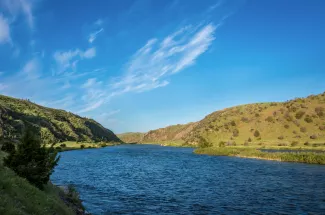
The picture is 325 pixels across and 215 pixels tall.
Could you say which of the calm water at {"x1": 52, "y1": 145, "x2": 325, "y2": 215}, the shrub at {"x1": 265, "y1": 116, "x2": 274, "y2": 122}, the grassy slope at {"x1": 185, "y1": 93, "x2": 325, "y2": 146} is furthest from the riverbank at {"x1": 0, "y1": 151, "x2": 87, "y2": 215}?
the shrub at {"x1": 265, "y1": 116, "x2": 274, "y2": 122}

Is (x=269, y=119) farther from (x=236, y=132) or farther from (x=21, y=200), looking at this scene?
(x=21, y=200)

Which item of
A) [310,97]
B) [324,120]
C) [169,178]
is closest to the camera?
[169,178]

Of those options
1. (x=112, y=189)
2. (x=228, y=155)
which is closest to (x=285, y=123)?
(x=228, y=155)

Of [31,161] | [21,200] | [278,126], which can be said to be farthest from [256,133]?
[21,200]

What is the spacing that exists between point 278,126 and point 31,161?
13986 centimetres

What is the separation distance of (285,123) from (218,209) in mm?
125043

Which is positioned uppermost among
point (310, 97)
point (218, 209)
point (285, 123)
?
point (310, 97)

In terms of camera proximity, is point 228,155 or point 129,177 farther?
point 228,155

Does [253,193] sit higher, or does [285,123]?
[285,123]

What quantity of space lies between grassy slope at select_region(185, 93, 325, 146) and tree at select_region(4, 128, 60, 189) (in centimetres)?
10750

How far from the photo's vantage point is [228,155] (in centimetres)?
10519

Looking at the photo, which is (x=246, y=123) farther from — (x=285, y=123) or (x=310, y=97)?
(x=310, y=97)

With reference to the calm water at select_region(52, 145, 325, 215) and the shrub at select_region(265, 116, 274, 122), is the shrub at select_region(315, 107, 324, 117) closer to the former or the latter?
the shrub at select_region(265, 116, 274, 122)

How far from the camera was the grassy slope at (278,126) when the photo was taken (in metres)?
127
